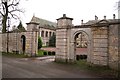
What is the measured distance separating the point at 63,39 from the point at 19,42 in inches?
371

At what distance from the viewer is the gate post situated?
16.4 metres

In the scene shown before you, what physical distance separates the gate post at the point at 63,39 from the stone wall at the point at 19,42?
4961 millimetres

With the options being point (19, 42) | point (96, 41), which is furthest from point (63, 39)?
point (19, 42)

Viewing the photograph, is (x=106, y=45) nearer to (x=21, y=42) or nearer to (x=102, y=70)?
(x=102, y=70)

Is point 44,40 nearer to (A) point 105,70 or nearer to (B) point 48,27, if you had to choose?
(B) point 48,27

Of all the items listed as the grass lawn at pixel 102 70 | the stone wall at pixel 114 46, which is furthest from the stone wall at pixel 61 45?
the stone wall at pixel 114 46

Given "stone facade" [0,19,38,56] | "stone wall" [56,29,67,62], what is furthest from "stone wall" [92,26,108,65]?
"stone facade" [0,19,38,56]

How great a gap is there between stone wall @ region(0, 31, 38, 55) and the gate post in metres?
4.96

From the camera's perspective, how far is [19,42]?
23766mm

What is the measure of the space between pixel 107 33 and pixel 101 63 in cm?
242

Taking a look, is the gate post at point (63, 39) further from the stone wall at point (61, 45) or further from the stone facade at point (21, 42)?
the stone facade at point (21, 42)

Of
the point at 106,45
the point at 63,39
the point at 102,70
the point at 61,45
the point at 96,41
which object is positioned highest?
the point at 63,39

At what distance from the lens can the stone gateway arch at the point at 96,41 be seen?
42.0 ft

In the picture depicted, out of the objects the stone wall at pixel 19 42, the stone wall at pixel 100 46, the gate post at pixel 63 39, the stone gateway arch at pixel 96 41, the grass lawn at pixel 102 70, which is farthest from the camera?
the stone wall at pixel 19 42
